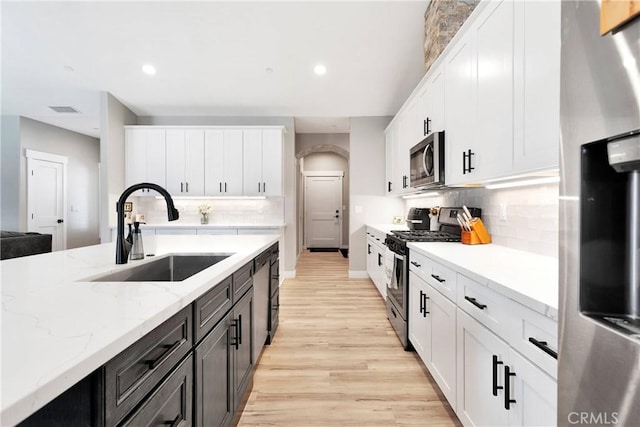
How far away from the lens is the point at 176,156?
4902mm

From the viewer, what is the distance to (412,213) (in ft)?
12.2

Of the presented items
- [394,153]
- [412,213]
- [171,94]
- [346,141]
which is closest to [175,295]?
[412,213]

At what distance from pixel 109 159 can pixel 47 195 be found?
3331 millimetres

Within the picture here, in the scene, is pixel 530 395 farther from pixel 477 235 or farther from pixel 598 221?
pixel 477 235

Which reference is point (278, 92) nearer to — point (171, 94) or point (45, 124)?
point (171, 94)

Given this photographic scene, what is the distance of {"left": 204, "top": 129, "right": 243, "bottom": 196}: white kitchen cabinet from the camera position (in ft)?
16.1

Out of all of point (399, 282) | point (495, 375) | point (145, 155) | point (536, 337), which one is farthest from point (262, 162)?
point (536, 337)

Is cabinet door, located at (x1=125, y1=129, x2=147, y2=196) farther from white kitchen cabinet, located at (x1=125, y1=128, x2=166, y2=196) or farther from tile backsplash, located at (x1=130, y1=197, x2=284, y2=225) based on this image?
tile backsplash, located at (x1=130, y1=197, x2=284, y2=225)

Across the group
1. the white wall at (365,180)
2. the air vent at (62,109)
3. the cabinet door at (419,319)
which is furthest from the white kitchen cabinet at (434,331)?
the air vent at (62,109)

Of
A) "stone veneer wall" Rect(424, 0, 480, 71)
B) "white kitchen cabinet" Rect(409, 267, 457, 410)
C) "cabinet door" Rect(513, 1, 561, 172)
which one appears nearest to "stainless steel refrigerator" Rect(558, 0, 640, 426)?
"cabinet door" Rect(513, 1, 561, 172)

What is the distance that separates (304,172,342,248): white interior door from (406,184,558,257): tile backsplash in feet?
20.4

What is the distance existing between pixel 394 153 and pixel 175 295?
13.0 ft

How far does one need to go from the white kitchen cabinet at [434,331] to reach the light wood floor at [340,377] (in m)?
0.18

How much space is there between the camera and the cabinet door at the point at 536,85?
4.11ft
